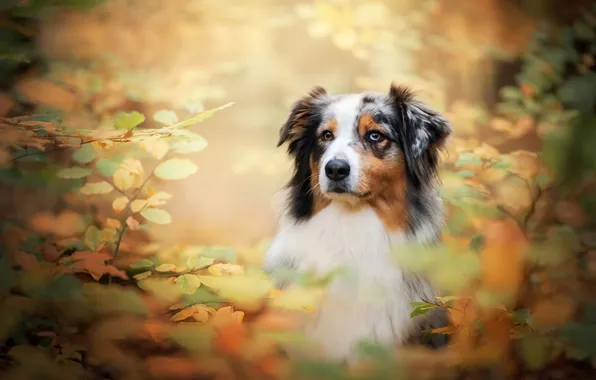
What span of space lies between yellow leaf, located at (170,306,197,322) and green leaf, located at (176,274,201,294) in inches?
2.0

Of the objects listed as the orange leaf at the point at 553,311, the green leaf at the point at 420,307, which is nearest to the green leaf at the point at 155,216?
the green leaf at the point at 420,307

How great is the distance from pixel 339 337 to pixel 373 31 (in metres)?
1.37

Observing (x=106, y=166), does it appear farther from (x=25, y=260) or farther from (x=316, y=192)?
(x=316, y=192)

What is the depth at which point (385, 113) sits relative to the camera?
175 cm

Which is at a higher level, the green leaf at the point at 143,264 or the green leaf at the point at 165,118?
the green leaf at the point at 165,118

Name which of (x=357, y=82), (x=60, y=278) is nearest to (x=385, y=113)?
(x=357, y=82)

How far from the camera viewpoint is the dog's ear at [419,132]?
1.75 metres

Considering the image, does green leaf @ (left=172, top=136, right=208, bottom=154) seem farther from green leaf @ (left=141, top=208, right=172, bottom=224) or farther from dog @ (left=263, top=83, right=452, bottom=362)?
dog @ (left=263, top=83, right=452, bottom=362)

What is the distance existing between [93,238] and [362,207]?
0.85 metres

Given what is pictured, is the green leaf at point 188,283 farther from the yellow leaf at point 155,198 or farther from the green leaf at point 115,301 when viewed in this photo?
the yellow leaf at point 155,198

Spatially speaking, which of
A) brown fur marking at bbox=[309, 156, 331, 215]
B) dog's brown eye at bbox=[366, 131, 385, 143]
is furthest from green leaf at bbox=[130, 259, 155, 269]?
dog's brown eye at bbox=[366, 131, 385, 143]

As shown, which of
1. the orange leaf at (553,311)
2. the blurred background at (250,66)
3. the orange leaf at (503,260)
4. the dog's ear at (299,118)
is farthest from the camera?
the blurred background at (250,66)

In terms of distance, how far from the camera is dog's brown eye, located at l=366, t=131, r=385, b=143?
1703mm

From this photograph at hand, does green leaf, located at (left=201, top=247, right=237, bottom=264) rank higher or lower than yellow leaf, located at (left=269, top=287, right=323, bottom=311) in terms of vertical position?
lower
